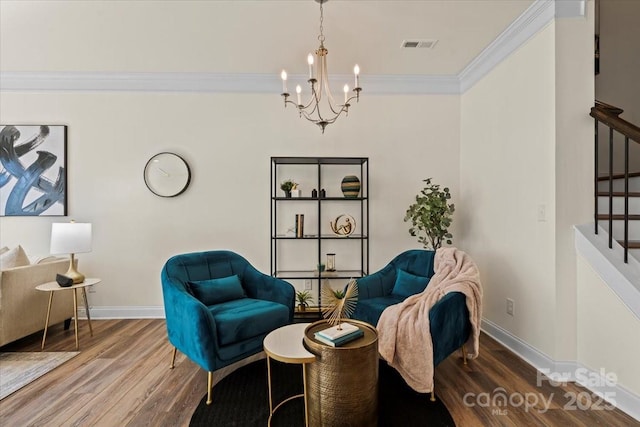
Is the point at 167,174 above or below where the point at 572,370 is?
above

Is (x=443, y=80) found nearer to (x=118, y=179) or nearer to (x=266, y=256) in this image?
(x=266, y=256)

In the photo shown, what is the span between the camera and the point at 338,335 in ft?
5.57

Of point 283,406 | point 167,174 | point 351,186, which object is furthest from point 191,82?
point 283,406

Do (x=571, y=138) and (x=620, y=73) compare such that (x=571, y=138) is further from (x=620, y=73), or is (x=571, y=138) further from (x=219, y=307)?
(x=219, y=307)

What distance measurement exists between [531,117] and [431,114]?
1.31 metres

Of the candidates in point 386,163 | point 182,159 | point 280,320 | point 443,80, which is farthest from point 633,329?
point 182,159

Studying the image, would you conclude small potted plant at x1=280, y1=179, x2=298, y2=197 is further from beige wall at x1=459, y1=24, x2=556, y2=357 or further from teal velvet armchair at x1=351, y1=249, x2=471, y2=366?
beige wall at x1=459, y1=24, x2=556, y2=357

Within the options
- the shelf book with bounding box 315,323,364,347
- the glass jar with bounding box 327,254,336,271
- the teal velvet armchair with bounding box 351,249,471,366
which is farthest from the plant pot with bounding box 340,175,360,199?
the shelf book with bounding box 315,323,364,347

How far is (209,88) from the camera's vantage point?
142 inches

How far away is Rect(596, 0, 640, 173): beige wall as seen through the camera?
3.27 meters

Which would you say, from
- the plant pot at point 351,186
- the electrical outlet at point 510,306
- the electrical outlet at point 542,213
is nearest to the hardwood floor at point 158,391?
the electrical outlet at point 510,306

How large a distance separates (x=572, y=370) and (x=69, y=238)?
4.16 m

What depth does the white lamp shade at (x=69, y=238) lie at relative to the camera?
9.25 ft

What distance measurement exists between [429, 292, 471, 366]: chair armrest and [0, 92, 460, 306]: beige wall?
1.53 metres
